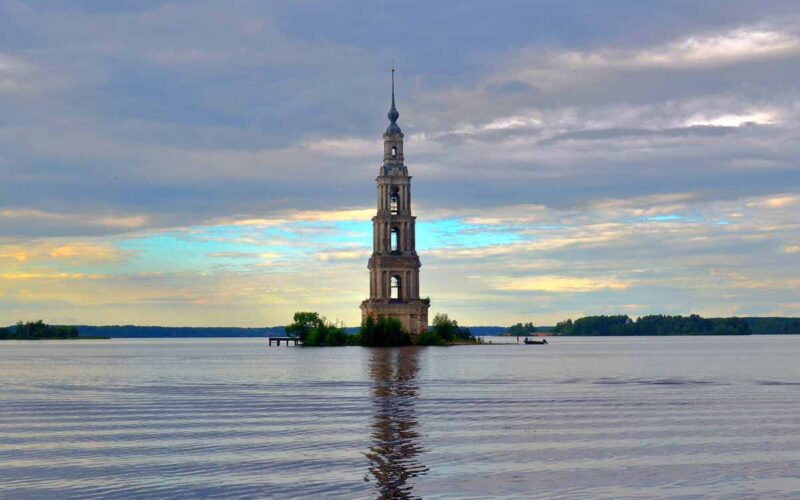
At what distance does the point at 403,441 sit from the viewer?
4847 cm

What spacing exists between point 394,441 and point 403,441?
1.28 feet

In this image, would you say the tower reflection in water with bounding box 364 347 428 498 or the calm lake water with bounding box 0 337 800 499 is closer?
the calm lake water with bounding box 0 337 800 499

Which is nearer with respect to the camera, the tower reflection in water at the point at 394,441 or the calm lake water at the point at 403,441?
the calm lake water at the point at 403,441

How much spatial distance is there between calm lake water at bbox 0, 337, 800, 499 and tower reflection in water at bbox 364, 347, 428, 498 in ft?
0.37

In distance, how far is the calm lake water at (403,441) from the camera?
121 ft

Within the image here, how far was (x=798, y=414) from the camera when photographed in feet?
200

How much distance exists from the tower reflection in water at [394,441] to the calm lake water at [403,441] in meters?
0.11

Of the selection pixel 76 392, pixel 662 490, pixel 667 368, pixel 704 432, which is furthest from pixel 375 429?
pixel 667 368

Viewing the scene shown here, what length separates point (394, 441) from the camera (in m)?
48.5

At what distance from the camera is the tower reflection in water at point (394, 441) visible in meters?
37.3

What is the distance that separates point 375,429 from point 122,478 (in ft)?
56.0

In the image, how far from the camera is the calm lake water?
36969mm

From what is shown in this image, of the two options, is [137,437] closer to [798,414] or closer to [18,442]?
[18,442]

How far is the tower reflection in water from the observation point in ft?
122
